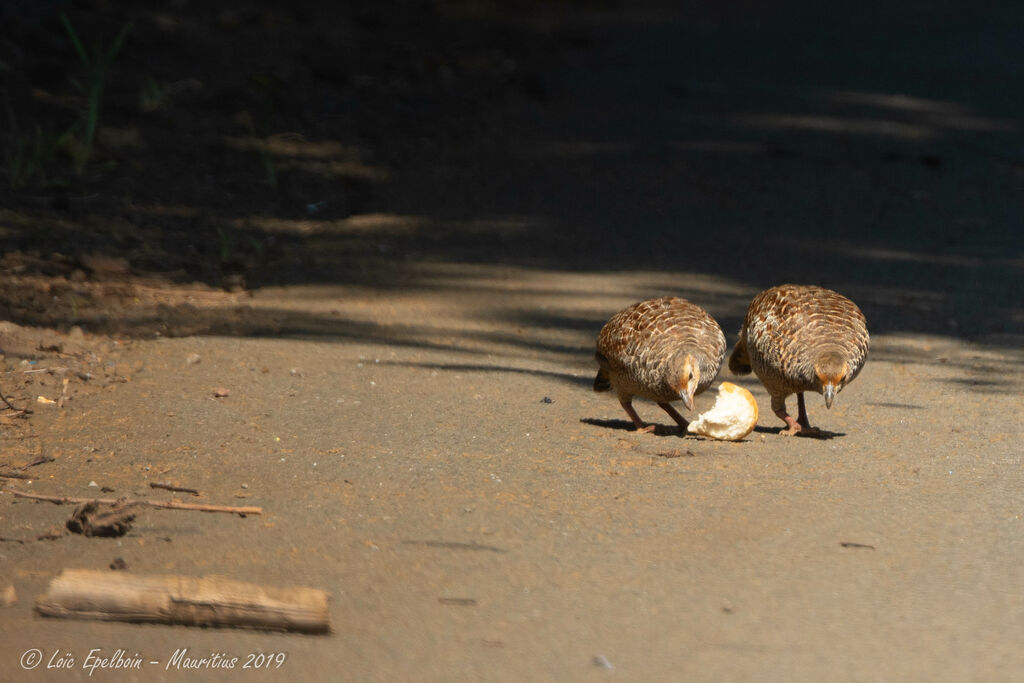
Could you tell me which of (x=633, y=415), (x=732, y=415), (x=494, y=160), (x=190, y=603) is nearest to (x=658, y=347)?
(x=732, y=415)

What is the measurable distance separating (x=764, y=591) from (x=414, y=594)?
1103 mm

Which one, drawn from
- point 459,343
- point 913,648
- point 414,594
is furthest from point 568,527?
point 459,343

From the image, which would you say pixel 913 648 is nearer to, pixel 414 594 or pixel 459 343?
pixel 414 594

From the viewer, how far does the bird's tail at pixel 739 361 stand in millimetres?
5975

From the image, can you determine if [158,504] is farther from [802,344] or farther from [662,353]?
[802,344]

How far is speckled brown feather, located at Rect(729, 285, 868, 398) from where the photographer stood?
5.09 m

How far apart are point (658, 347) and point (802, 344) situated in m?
0.64

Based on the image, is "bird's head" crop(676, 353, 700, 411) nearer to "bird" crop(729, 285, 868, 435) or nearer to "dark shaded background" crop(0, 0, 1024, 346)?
"bird" crop(729, 285, 868, 435)

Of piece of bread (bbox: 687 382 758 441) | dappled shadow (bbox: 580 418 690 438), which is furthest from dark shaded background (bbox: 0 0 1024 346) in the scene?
piece of bread (bbox: 687 382 758 441)

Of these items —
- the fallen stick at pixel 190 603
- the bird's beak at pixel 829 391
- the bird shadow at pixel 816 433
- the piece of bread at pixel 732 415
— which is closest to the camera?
the fallen stick at pixel 190 603

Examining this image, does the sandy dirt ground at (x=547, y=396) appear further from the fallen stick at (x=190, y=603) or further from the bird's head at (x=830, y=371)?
the bird's head at (x=830, y=371)

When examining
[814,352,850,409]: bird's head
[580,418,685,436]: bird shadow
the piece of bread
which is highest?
[814,352,850,409]: bird's head
